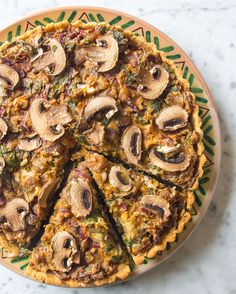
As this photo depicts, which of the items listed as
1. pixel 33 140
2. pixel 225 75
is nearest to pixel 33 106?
pixel 33 140

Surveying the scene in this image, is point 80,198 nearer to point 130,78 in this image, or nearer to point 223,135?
point 130,78

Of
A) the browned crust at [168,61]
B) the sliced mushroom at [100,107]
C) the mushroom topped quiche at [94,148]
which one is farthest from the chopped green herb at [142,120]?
the browned crust at [168,61]

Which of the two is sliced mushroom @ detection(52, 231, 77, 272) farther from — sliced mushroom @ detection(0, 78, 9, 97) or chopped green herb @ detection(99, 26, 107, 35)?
chopped green herb @ detection(99, 26, 107, 35)

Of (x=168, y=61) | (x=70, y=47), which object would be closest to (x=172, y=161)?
(x=168, y=61)

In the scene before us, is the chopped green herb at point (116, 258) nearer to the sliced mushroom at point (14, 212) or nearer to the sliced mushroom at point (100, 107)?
the sliced mushroom at point (14, 212)

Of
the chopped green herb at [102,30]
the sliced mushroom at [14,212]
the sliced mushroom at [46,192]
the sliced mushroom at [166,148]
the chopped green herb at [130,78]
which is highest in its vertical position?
the chopped green herb at [102,30]
